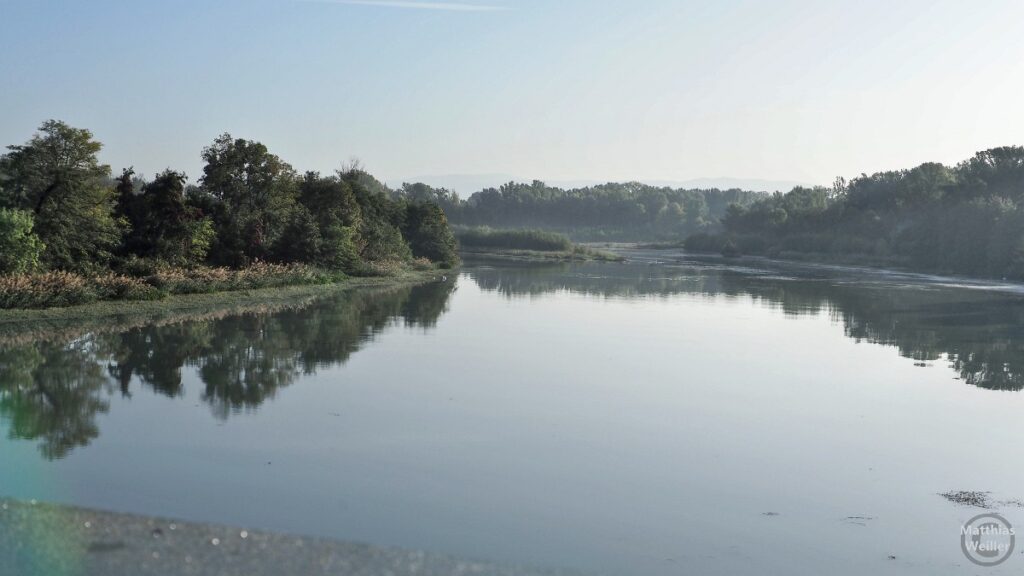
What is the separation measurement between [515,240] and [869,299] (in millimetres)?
Result: 57316

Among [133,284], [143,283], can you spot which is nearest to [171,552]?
[133,284]

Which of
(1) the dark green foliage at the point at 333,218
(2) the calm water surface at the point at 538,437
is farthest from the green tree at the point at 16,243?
(1) the dark green foliage at the point at 333,218

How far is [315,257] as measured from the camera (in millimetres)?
42344

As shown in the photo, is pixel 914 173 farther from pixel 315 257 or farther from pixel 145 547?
pixel 145 547

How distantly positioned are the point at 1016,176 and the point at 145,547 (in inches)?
3751

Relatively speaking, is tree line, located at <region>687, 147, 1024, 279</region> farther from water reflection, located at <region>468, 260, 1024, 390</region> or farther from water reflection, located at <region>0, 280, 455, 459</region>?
water reflection, located at <region>0, 280, 455, 459</region>

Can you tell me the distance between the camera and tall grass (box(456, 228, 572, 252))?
9585 centimetres

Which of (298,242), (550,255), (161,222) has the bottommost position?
(550,255)

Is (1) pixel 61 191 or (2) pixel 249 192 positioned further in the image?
(2) pixel 249 192

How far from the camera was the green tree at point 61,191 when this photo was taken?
1063 inches

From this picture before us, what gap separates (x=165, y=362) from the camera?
1866 cm

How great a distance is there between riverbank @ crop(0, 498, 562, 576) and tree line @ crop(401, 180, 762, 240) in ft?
514

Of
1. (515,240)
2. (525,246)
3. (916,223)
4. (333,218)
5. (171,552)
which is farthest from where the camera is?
(515,240)

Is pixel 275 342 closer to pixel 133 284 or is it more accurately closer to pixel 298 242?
pixel 133 284
